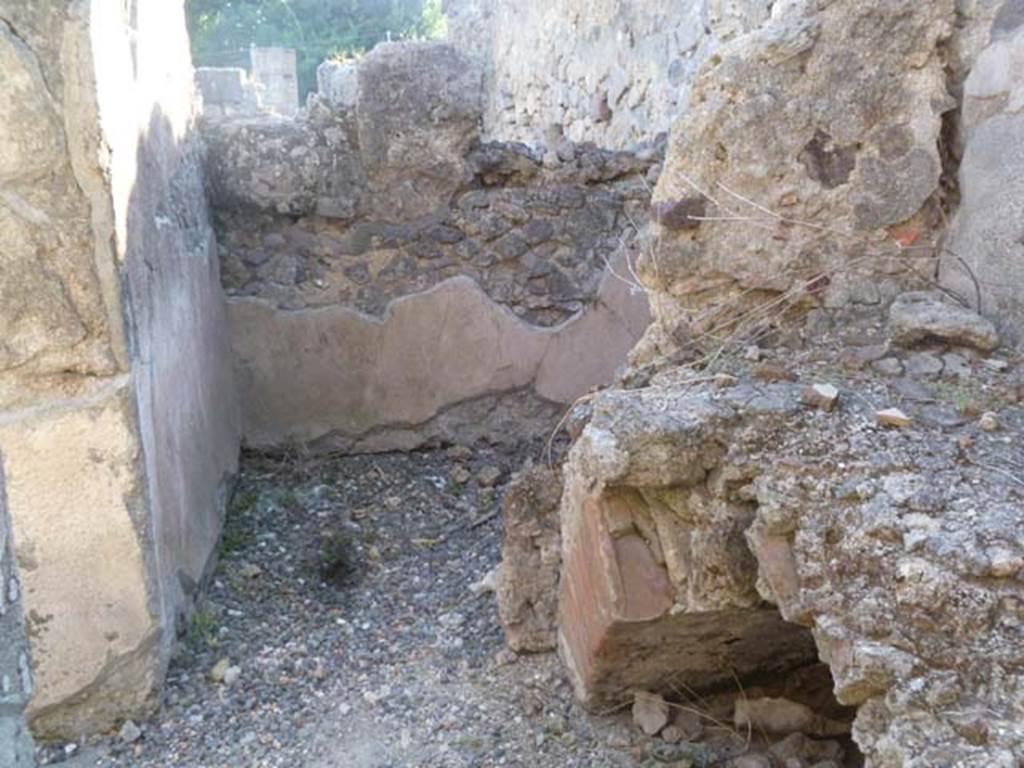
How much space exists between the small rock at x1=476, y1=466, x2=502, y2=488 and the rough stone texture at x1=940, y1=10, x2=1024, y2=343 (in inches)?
64.6

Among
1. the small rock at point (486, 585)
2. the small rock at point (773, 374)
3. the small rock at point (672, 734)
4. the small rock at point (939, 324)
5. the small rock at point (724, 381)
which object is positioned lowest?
the small rock at point (486, 585)

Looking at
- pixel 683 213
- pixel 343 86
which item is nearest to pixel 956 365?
pixel 683 213

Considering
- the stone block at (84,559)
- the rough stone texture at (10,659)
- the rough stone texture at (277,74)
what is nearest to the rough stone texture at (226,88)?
the rough stone texture at (277,74)

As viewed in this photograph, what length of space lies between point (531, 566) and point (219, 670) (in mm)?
727

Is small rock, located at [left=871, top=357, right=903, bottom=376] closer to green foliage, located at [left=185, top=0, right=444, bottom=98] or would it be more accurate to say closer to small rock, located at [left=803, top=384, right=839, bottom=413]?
small rock, located at [left=803, top=384, right=839, bottom=413]

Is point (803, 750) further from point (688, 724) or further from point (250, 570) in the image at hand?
point (250, 570)

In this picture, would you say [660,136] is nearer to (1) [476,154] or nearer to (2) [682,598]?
(1) [476,154]

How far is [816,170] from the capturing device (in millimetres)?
1931

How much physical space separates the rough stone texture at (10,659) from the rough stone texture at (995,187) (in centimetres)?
155

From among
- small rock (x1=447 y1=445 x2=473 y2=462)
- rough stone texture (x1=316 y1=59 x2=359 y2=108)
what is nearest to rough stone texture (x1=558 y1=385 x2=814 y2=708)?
small rock (x1=447 y1=445 x2=473 y2=462)

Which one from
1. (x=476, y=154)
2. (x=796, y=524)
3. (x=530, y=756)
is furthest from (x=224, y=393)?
(x=796, y=524)

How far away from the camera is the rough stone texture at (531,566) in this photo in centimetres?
214

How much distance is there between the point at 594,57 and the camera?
196 inches

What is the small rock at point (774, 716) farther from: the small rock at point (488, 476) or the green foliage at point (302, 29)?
the green foliage at point (302, 29)
